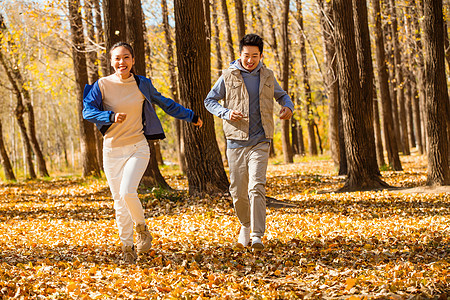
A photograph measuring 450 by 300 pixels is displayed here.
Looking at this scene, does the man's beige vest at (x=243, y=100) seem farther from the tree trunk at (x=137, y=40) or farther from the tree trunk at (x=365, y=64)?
the tree trunk at (x=365, y=64)

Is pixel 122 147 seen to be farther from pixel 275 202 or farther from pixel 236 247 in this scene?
pixel 275 202

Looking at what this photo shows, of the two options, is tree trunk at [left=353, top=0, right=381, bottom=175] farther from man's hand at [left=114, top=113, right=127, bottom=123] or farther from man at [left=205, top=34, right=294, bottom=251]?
man's hand at [left=114, top=113, right=127, bottom=123]

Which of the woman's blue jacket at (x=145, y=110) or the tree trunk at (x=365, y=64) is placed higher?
the tree trunk at (x=365, y=64)

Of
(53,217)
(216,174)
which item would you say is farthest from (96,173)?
(216,174)

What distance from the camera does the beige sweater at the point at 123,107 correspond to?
18.7ft

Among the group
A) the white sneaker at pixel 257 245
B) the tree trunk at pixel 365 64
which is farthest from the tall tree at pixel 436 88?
the white sneaker at pixel 257 245

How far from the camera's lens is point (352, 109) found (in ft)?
38.3

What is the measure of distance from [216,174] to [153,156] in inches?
123

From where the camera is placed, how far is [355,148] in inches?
462

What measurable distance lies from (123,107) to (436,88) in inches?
291

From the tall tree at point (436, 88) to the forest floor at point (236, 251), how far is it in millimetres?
646

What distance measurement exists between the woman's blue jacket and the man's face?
2.88ft

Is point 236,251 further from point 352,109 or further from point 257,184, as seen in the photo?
point 352,109

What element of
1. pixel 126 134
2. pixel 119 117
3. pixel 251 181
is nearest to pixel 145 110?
pixel 126 134
